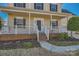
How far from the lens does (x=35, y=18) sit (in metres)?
11.3

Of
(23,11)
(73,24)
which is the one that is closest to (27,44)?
(23,11)

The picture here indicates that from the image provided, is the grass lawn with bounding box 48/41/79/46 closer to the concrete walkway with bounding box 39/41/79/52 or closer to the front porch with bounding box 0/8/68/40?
the concrete walkway with bounding box 39/41/79/52

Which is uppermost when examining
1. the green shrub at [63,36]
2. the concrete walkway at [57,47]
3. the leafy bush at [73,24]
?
the leafy bush at [73,24]

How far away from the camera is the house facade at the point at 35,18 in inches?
440

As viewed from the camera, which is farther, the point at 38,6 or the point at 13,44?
the point at 38,6

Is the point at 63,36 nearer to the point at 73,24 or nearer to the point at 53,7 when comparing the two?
the point at 73,24

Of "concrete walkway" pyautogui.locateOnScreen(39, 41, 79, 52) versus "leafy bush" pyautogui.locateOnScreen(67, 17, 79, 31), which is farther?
"leafy bush" pyautogui.locateOnScreen(67, 17, 79, 31)

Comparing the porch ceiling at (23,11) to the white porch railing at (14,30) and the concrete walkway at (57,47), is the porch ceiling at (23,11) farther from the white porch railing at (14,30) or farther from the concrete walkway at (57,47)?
the concrete walkway at (57,47)

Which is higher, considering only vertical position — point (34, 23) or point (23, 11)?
point (23, 11)

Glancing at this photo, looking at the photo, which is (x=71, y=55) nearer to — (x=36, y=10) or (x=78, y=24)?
(x=78, y=24)

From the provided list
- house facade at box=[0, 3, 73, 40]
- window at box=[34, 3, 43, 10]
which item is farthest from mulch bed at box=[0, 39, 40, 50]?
window at box=[34, 3, 43, 10]

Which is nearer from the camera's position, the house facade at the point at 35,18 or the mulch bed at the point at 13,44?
the mulch bed at the point at 13,44

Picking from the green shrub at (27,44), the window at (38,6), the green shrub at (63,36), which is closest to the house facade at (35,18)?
the window at (38,6)

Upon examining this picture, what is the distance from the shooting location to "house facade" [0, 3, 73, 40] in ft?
36.7
